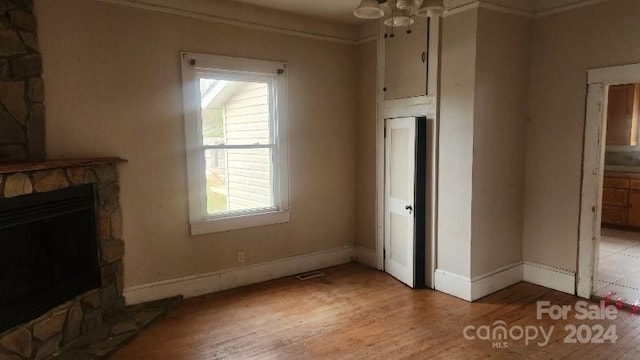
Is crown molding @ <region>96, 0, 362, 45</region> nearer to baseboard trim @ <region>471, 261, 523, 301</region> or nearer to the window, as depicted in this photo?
the window

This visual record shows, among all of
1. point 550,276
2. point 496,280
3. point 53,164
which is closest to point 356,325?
point 496,280

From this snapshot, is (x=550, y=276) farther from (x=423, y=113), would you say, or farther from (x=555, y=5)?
(x=555, y=5)

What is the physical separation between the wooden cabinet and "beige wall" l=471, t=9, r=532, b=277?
3218 mm

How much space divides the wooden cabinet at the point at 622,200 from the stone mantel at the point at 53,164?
6657 mm

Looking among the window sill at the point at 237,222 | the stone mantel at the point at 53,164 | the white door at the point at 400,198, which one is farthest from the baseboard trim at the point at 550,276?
the stone mantel at the point at 53,164

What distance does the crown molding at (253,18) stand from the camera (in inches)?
140

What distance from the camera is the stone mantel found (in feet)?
8.21

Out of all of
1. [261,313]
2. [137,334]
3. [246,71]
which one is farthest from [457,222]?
[137,334]

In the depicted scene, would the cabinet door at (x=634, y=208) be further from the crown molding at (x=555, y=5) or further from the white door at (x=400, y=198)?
the white door at (x=400, y=198)

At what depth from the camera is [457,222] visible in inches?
147

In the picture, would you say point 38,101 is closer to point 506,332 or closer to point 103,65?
point 103,65

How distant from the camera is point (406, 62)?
4074 mm

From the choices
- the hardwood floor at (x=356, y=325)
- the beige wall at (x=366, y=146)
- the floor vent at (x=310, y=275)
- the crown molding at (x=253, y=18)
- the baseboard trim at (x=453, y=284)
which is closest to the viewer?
the hardwood floor at (x=356, y=325)

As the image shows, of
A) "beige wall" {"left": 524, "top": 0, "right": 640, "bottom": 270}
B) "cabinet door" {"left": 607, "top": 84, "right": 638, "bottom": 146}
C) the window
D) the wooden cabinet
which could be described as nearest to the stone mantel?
the window
